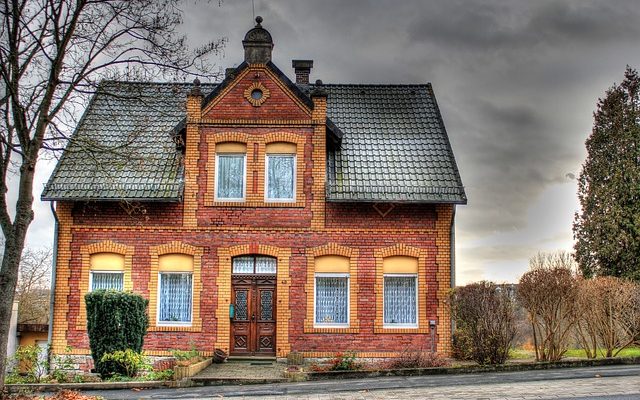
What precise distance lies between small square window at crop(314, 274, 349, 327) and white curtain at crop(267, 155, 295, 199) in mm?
2599

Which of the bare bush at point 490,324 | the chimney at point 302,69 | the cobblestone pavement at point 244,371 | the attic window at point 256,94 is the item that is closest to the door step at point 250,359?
the cobblestone pavement at point 244,371

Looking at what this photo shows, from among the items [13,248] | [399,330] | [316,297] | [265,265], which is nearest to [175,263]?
[265,265]

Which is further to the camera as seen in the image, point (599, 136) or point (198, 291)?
point (599, 136)

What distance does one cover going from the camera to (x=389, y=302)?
19.8 meters

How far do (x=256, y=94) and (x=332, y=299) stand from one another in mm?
6383

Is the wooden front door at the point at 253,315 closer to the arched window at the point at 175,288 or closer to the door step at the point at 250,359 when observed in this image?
the door step at the point at 250,359

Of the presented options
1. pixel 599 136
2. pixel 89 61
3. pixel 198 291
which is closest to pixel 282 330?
pixel 198 291

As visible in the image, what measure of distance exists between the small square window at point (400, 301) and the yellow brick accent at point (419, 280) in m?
0.16

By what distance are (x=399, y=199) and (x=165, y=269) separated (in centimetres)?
695

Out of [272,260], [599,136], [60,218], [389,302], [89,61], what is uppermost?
[599,136]

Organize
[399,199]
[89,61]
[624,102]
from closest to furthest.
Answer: [89,61], [399,199], [624,102]

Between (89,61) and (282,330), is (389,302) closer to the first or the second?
(282,330)

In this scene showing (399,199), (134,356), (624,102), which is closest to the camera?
(134,356)

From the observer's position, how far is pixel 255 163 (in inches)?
789
